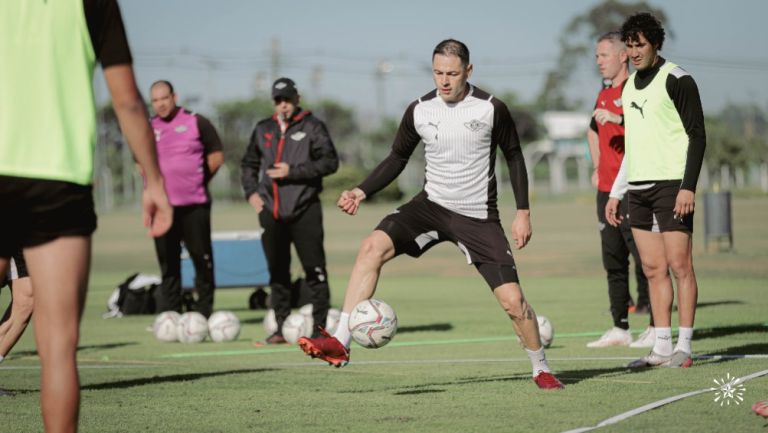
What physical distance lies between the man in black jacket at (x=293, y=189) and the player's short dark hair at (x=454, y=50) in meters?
4.11

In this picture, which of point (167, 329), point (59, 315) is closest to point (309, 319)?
point (167, 329)

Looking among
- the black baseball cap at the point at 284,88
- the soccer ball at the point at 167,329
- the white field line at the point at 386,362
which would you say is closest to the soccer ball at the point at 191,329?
the soccer ball at the point at 167,329

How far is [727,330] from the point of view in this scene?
467 inches

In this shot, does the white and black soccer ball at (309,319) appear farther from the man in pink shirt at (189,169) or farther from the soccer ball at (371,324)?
the soccer ball at (371,324)

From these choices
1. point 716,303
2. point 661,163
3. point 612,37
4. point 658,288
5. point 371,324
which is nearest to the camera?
point 371,324

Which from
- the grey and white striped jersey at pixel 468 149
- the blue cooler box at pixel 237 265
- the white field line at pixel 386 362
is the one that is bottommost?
the blue cooler box at pixel 237 265

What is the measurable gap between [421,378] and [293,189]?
3.69 meters

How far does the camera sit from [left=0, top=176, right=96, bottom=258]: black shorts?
4.41 metres

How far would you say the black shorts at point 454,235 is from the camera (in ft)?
26.5

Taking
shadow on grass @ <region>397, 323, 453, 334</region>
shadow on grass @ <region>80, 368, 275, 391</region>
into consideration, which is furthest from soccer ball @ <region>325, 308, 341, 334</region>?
shadow on grass @ <region>80, 368, 275, 391</region>

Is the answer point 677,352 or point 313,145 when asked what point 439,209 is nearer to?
point 677,352

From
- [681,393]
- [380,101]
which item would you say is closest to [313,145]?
[681,393]

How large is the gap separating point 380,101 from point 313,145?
93.4 meters

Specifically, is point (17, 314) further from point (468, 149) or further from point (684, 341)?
point (684, 341)
